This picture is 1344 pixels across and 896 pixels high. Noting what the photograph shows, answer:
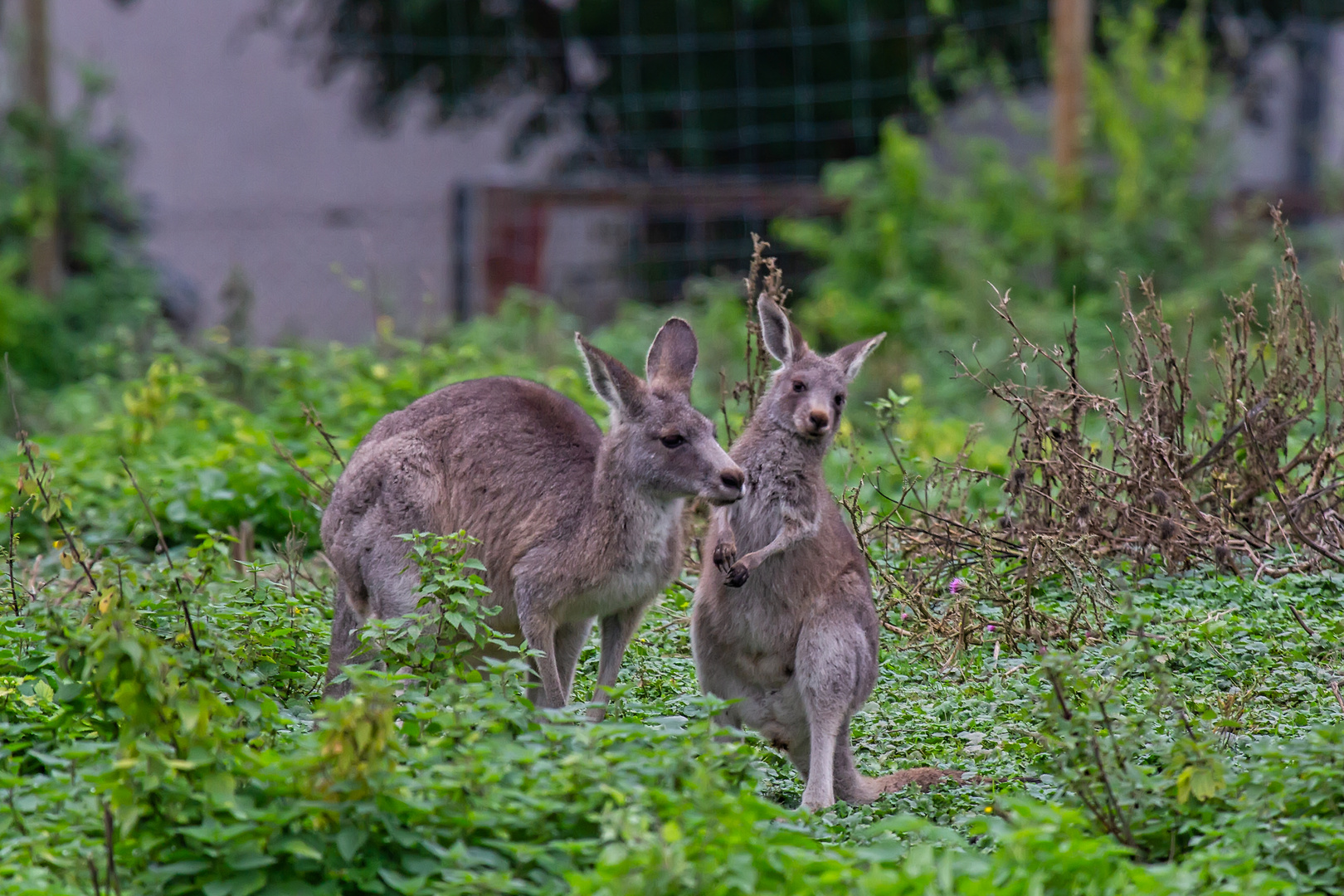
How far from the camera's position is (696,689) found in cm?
514

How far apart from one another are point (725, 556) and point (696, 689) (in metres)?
0.77

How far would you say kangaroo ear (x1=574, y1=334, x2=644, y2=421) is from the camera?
15.6 feet

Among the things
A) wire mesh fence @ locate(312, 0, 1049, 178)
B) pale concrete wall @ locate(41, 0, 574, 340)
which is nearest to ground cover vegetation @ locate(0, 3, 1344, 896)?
pale concrete wall @ locate(41, 0, 574, 340)

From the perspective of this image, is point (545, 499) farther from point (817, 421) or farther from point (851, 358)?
point (851, 358)

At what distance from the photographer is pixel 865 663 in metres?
4.48

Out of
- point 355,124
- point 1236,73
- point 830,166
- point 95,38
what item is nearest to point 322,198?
point 355,124

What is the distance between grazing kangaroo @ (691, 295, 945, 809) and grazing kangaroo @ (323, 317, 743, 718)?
0.18 meters

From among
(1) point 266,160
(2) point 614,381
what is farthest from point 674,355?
(1) point 266,160

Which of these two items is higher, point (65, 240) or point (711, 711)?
point (65, 240)

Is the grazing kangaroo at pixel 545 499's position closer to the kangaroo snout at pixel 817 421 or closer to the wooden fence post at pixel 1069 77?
the kangaroo snout at pixel 817 421

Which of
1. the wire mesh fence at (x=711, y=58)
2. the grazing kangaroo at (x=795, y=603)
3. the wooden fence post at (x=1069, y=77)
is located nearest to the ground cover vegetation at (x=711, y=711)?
the grazing kangaroo at (x=795, y=603)

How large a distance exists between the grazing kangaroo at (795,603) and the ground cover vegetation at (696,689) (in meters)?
0.21

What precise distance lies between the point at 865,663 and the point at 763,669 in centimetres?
31

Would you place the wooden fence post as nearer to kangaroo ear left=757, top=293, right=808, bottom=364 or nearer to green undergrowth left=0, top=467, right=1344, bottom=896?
kangaroo ear left=757, top=293, right=808, bottom=364
